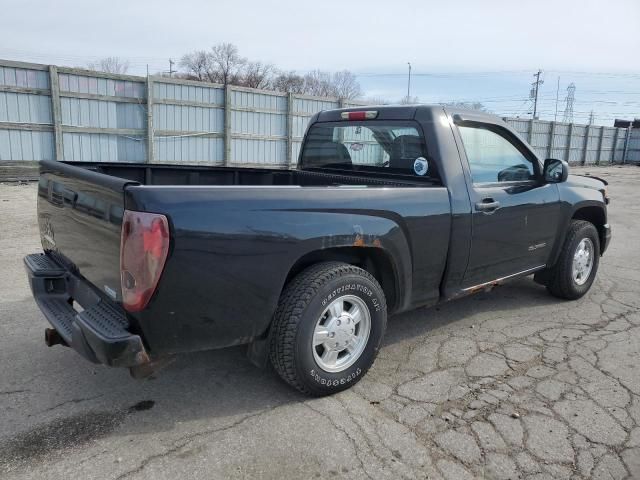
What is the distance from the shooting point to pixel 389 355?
390 centimetres

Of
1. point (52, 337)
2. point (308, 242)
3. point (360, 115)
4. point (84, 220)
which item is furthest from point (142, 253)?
point (360, 115)

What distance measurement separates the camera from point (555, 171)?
4.49 m

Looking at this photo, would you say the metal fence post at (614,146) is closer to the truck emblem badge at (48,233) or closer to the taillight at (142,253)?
the truck emblem badge at (48,233)

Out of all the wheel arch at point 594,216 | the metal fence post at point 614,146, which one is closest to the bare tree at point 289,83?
the metal fence post at point 614,146

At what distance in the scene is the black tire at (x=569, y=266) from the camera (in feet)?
16.6

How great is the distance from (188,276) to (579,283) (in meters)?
4.32

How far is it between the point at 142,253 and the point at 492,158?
2944mm

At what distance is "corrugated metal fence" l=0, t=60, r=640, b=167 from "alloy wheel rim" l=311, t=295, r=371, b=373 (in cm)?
1218

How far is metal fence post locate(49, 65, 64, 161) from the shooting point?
1291 cm

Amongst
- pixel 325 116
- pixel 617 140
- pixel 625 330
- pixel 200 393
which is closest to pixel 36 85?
pixel 325 116

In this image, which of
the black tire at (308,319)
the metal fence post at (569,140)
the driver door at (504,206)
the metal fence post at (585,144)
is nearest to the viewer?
the black tire at (308,319)

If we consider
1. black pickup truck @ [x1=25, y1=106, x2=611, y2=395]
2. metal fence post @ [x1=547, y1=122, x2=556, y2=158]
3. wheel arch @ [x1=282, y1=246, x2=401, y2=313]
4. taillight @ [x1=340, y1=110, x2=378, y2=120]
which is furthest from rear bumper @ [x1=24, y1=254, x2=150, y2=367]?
metal fence post @ [x1=547, y1=122, x2=556, y2=158]

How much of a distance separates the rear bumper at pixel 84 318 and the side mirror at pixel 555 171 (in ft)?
11.8

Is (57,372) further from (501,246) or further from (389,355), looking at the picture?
(501,246)
